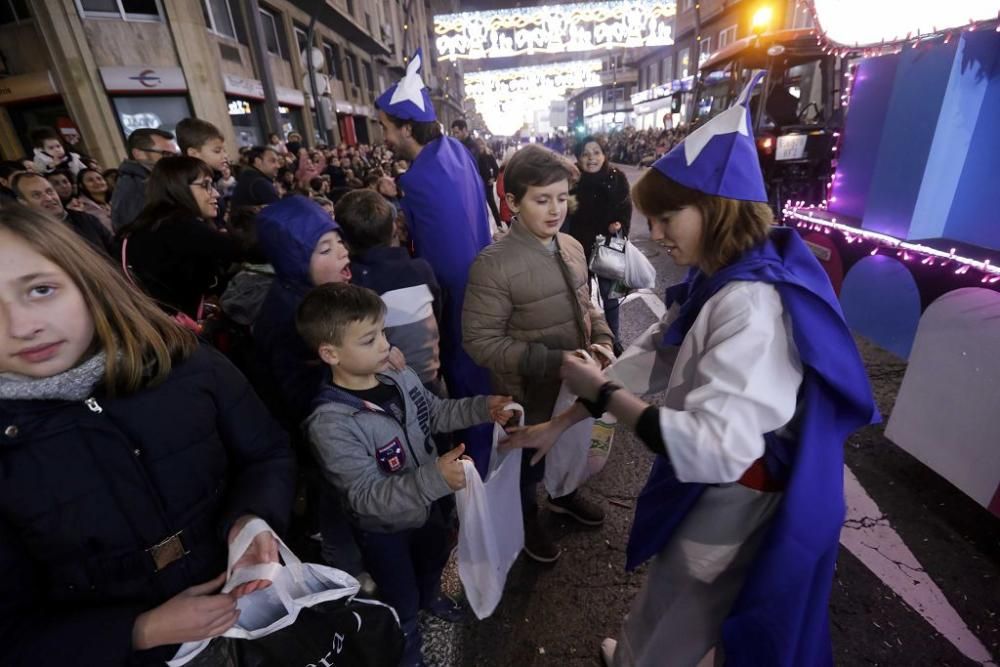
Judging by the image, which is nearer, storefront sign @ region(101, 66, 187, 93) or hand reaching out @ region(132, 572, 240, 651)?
hand reaching out @ region(132, 572, 240, 651)

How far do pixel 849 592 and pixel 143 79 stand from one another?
14790mm

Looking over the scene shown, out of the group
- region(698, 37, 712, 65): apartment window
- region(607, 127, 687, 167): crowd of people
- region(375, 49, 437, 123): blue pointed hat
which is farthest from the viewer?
region(698, 37, 712, 65): apartment window

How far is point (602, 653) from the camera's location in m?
1.95

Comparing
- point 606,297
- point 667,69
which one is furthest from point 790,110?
point 667,69

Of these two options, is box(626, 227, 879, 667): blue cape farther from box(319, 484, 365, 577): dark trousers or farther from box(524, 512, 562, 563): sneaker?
box(319, 484, 365, 577): dark trousers

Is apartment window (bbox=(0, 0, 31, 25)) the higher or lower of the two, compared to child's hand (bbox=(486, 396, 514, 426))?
higher

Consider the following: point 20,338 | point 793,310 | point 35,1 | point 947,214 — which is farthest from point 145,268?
point 35,1

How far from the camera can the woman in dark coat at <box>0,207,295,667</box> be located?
992 millimetres

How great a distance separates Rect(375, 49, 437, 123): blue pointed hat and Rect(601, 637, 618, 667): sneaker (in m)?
2.90

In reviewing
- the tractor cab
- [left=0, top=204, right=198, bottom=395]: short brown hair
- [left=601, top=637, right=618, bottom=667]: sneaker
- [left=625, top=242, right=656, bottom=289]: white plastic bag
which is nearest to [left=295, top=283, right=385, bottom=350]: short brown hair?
[left=0, top=204, right=198, bottom=395]: short brown hair

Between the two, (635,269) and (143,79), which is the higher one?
(143,79)

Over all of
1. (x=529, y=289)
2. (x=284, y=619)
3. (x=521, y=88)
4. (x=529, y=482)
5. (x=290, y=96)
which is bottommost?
(x=529, y=482)

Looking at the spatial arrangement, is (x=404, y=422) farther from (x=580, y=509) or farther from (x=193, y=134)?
(x=193, y=134)

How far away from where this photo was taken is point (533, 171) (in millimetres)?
1990
